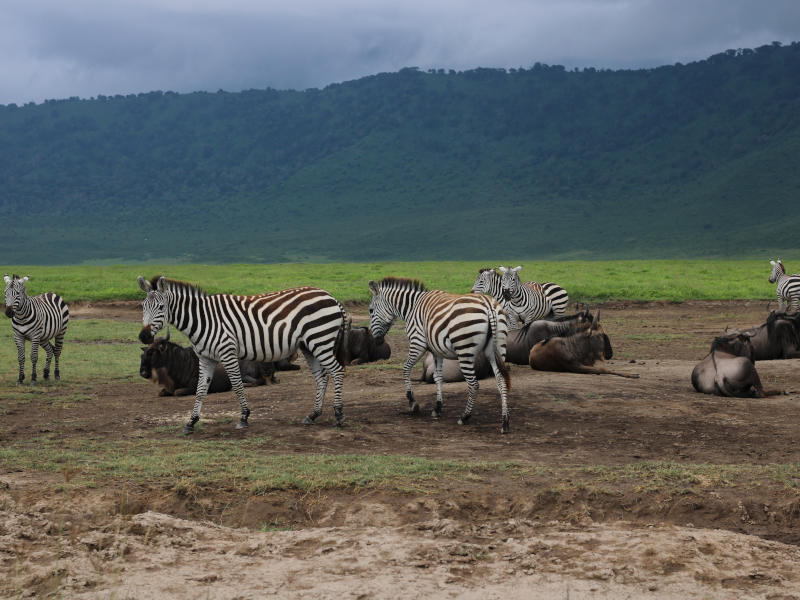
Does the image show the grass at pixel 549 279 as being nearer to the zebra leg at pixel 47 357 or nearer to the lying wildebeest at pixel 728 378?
the zebra leg at pixel 47 357

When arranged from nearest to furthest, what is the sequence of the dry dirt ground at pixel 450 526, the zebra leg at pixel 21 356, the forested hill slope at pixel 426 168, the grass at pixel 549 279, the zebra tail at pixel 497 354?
the dry dirt ground at pixel 450 526
the zebra tail at pixel 497 354
the zebra leg at pixel 21 356
the grass at pixel 549 279
the forested hill slope at pixel 426 168

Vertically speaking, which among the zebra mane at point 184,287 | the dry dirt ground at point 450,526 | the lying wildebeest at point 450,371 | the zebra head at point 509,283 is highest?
the zebra head at point 509,283

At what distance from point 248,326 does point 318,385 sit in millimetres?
1079

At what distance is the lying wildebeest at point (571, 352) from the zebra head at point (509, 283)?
2.21 metres

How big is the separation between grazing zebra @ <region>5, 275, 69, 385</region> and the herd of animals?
2 centimetres

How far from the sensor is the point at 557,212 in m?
123

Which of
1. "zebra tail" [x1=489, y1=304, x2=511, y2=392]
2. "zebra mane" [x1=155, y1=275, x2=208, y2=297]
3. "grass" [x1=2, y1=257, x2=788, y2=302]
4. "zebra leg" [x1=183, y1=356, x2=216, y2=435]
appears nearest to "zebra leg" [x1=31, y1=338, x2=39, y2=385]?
"zebra mane" [x1=155, y1=275, x2=208, y2=297]

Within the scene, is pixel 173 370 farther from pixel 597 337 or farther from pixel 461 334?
pixel 597 337

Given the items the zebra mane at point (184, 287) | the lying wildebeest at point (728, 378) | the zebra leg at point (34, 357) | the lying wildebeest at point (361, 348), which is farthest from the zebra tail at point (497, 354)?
the zebra leg at point (34, 357)

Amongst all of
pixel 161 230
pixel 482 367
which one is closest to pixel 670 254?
pixel 161 230

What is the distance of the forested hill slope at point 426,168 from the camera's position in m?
112

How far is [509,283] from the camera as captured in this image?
57.5 feet

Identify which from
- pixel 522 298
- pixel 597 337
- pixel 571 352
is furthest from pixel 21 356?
pixel 597 337

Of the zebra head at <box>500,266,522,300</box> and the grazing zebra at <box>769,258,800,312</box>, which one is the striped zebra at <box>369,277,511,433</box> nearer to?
the zebra head at <box>500,266,522,300</box>
